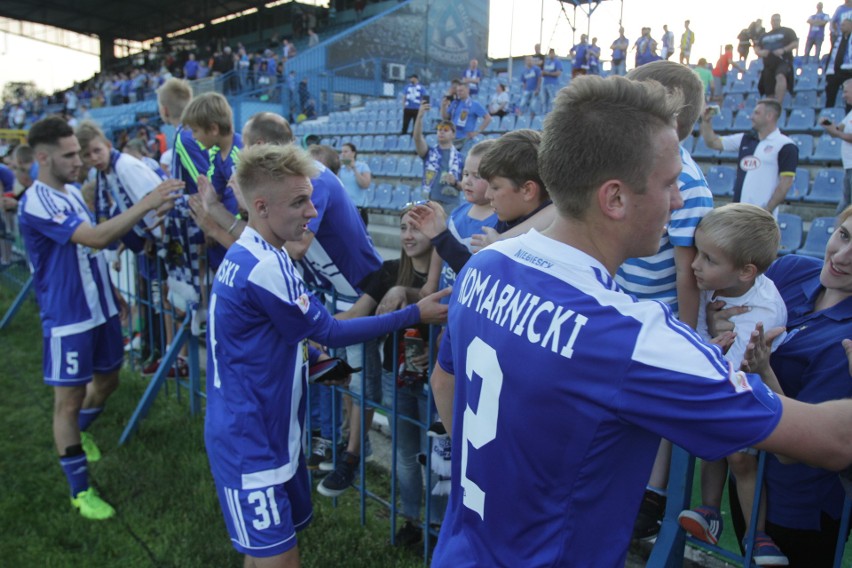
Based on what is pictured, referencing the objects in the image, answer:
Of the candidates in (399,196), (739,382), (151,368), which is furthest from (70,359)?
(399,196)

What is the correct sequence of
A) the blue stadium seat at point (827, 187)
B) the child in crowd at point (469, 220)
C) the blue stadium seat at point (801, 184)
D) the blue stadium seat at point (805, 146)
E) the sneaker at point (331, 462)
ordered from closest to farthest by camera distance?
the child in crowd at point (469, 220) < the sneaker at point (331, 462) < the blue stadium seat at point (827, 187) < the blue stadium seat at point (801, 184) < the blue stadium seat at point (805, 146)

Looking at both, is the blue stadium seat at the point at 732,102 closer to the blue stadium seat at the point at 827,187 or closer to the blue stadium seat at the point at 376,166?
the blue stadium seat at the point at 827,187

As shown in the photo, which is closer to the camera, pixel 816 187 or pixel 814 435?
pixel 814 435

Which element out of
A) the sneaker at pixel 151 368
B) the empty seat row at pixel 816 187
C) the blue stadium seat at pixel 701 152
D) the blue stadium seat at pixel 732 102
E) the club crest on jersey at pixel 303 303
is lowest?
the sneaker at pixel 151 368

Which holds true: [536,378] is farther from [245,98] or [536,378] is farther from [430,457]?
[245,98]

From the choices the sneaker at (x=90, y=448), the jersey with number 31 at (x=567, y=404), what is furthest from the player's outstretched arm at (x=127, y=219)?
the jersey with number 31 at (x=567, y=404)

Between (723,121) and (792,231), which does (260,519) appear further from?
(723,121)

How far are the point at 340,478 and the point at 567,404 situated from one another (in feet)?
8.30

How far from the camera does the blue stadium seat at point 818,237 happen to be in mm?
7090

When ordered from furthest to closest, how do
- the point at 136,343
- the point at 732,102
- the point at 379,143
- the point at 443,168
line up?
the point at 379,143 → the point at 732,102 → the point at 443,168 → the point at 136,343

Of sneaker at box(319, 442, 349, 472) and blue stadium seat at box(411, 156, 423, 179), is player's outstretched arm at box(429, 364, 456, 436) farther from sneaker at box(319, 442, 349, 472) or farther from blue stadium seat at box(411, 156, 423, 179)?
blue stadium seat at box(411, 156, 423, 179)

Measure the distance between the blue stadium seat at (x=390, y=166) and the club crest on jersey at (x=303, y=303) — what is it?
1178cm

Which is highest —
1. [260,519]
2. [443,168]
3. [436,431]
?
[443,168]

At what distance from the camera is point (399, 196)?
12.7 metres
